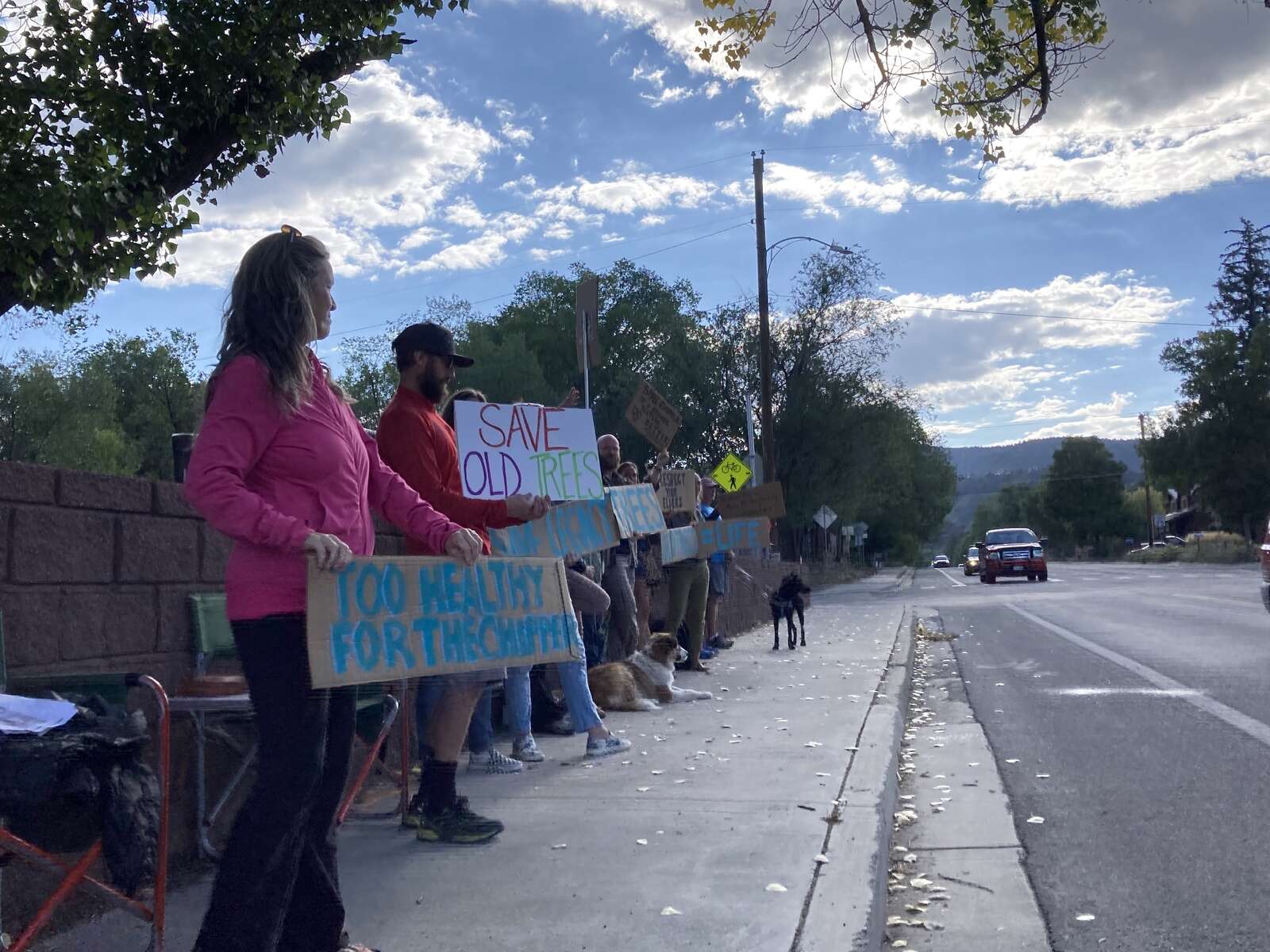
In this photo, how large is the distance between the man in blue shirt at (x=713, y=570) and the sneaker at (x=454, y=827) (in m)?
7.72

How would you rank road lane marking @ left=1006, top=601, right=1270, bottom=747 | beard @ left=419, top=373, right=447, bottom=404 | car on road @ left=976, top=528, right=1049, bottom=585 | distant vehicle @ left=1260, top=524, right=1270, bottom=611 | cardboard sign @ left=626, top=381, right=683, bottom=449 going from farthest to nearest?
car on road @ left=976, top=528, right=1049, bottom=585 < distant vehicle @ left=1260, top=524, right=1270, bottom=611 < cardboard sign @ left=626, top=381, right=683, bottom=449 < road lane marking @ left=1006, top=601, right=1270, bottom=747 < beard @ left=419, top=373, right=447, bottom=404

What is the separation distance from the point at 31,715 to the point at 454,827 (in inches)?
84.3

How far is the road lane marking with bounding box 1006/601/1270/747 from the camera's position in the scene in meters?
7.43

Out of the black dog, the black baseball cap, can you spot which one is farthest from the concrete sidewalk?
the black dog

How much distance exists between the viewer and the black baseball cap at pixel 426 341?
176 inches

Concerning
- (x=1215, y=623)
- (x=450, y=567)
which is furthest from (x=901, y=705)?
(x=1215, y=623)

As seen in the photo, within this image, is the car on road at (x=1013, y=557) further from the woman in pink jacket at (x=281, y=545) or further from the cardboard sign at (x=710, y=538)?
the woman in pink jacket at (x=281, y=545)

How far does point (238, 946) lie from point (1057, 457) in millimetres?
141257

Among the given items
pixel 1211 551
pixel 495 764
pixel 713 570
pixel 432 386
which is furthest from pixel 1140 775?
pixel 1211 551

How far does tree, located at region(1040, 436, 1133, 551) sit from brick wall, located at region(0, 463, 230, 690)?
13362 centimetres

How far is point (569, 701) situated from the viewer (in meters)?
6.62

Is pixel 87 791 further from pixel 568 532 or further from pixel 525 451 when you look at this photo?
pixel 568 532

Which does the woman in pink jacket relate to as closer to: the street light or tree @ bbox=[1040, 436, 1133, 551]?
the street light

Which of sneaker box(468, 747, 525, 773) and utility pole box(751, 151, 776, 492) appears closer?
sneaker box(468, 747, 525, 773)
